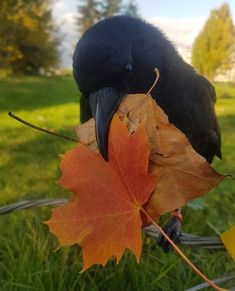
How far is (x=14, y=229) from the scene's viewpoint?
173 centimetres

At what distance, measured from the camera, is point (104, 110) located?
93 cm

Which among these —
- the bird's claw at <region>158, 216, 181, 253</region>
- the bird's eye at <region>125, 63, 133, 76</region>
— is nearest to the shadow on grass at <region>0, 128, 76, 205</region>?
the bird's claw at <region>158, 216, 181, 253</region>

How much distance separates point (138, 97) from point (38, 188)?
2.11 m

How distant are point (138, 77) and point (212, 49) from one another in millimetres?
12087

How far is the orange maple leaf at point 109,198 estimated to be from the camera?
1.91 feet

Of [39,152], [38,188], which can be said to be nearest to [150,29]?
[38,188]

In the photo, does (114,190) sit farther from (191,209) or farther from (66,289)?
(191,209)

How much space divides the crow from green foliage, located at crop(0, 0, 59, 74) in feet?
32.0

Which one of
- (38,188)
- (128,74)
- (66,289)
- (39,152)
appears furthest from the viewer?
(39,152)

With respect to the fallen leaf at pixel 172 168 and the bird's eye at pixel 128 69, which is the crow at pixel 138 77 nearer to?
the bird's eye at pixel 128 69

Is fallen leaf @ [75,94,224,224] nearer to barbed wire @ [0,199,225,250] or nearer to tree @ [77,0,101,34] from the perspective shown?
barbed wire @ [0,199,225,250]


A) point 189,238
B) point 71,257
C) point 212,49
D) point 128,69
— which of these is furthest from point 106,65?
point 212,49

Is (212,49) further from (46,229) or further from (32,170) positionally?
(46,229)

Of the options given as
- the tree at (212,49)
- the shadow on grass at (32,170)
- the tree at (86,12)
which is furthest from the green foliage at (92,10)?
the shadow on grass at (32,170)
